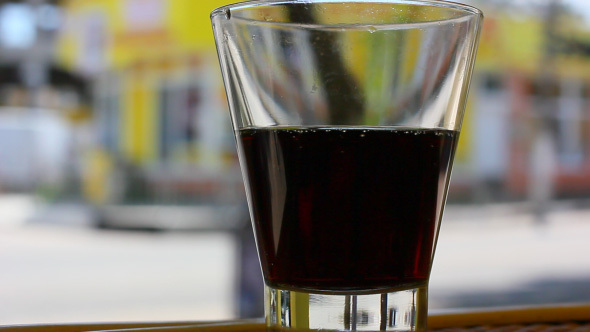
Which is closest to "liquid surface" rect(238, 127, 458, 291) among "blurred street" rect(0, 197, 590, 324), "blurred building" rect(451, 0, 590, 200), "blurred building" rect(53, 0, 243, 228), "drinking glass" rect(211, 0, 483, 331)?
"drinking glass" rect(211, 0, 483, 331)

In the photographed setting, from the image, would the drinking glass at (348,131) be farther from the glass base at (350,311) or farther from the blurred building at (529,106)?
the blurred building at (529,106)

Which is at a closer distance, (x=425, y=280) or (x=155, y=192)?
(x=425, y=280)

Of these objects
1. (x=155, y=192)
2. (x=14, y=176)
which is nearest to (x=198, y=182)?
(x=155, y=192)

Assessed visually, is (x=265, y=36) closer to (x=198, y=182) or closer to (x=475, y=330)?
(x=475, y=330)

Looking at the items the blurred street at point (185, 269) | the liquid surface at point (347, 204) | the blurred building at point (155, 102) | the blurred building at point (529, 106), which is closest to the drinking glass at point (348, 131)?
the liquid surface at point (347, 204)

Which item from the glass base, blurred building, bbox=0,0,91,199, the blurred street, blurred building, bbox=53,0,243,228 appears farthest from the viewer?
blurred building, bbox=0,0,91,199

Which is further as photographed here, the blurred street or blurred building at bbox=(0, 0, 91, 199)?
blurred building at bbox=(0, 0, 91, 199)

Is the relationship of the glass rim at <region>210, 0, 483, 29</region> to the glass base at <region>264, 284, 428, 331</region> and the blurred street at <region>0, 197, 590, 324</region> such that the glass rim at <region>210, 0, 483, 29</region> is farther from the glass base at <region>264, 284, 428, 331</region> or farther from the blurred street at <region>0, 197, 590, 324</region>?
the blurred street at <region>0, 197, 590, 324</region>
